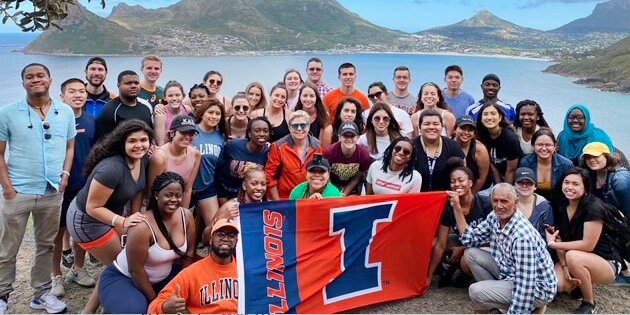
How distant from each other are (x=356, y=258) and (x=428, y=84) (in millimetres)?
3152

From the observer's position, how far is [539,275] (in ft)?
16.3

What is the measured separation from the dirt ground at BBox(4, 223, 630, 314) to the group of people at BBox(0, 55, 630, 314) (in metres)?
0.18

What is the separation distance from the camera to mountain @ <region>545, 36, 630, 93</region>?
207 feet

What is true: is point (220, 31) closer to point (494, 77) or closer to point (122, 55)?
point (122, 55)

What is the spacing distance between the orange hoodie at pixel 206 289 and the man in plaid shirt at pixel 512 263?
8.52 feet

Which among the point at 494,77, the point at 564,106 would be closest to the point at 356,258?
the point at 494,77

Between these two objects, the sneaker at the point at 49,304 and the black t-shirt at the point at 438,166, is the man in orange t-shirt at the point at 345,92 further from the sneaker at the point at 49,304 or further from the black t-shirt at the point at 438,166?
the sneaker at the point at 49,304

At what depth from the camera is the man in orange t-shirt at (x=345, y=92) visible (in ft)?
26.6

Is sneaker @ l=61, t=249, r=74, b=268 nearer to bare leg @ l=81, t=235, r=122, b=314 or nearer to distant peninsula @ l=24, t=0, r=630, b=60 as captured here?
bare leg @ l=81, t=235, r=122, b=314

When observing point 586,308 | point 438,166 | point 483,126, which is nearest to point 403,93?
point 483,126

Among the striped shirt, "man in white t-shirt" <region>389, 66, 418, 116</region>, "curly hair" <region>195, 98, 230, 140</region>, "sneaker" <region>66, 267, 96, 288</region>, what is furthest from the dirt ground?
"man in white t-shirt" <region>389, 66, 418, 116</region>

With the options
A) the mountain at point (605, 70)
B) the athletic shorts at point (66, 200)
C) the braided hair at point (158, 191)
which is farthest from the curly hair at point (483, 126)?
the mountain at point (605, 70)

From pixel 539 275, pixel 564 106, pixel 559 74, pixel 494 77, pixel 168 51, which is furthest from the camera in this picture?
pixel 168 51

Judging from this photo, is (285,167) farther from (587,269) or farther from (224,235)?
(587,269)
